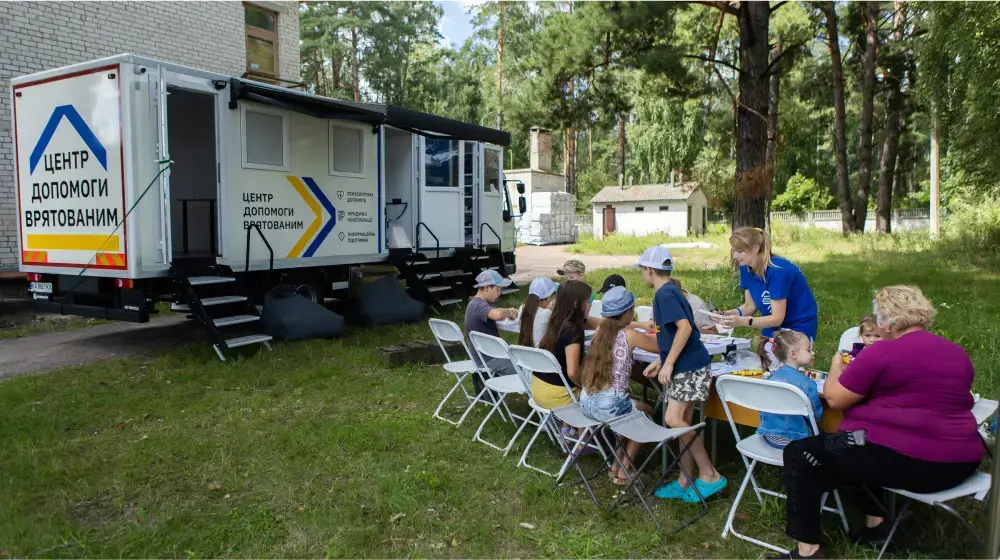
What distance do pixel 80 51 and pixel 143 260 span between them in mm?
6134

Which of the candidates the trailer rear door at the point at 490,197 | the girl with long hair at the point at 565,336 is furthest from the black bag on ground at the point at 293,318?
the girl with long hair at the point at 565,336

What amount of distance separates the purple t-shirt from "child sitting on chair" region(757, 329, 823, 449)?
363 mm

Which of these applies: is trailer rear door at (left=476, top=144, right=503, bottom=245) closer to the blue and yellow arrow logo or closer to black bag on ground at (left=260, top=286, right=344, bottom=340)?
the blue and yellow arrow logo

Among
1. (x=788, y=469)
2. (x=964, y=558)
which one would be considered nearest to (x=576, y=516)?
(x=788, y=469)

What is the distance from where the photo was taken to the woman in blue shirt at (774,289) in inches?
163

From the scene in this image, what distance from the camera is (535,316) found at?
4.70 m

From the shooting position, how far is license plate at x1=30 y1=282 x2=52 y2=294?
7.61m

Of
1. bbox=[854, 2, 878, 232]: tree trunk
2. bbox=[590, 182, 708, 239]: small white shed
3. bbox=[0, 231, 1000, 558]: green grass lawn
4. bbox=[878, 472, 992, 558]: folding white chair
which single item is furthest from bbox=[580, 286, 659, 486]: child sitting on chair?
bbox=[590, 182, 708, 239]: small white shed

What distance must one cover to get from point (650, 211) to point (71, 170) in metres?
30.8

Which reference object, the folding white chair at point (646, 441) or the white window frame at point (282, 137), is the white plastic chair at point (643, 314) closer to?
the folding white chair at point (646, 441)

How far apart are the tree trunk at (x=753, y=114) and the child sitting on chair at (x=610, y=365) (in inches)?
277

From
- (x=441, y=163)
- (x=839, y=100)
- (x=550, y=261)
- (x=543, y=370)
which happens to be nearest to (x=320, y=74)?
(x=550, y=261)

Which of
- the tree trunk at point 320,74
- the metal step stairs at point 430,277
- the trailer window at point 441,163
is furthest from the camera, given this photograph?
the tree trunk at point 320,74

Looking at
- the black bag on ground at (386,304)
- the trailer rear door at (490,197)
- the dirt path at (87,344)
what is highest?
the trailer rear door at (490,197)
